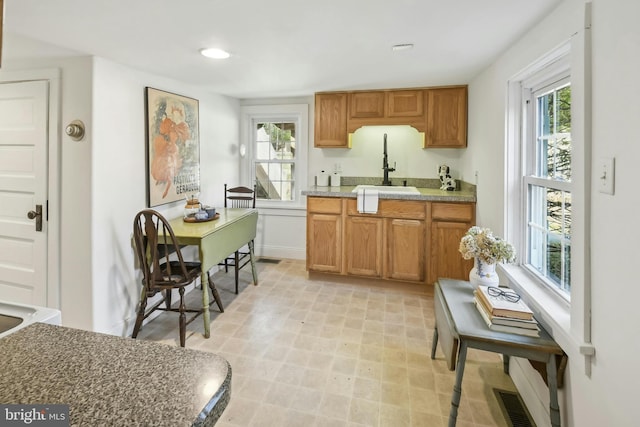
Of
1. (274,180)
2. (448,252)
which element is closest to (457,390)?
(448,252)

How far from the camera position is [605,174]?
3.81ft

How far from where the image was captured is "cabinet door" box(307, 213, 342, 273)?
3.59m

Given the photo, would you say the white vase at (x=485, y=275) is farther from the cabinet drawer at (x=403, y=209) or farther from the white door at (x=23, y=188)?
the white door at (x=23, y=188)

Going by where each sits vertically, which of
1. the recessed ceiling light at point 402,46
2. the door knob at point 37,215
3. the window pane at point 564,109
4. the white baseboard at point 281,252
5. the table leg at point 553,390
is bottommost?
the table leg at point 553,390

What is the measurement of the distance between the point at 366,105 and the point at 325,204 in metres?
1.20

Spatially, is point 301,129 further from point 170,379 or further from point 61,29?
point 170,379

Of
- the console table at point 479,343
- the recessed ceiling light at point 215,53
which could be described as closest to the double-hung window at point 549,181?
the console table at point 479,343

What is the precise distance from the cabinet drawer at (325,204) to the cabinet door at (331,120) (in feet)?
2.37

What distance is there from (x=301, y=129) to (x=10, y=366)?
3858 mm

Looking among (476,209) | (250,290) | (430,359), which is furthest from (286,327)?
(476,209)

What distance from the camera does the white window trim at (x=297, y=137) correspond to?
428cm

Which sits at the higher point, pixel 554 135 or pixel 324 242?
pixel 554 135

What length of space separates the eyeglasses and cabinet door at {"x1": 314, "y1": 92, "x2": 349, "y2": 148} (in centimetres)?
243

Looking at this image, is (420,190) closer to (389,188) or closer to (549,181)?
(389,188)
